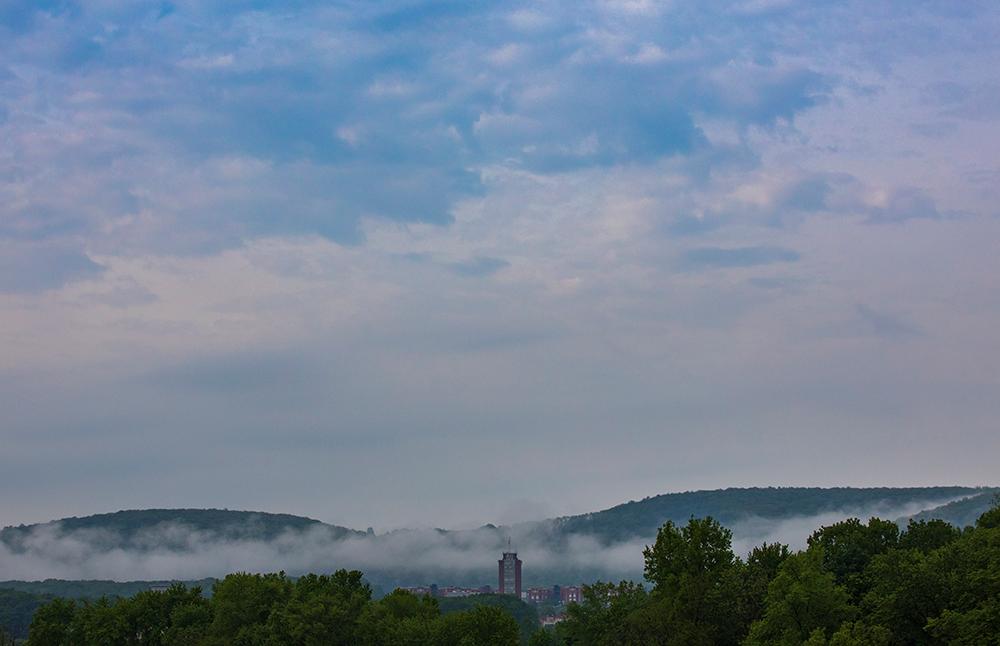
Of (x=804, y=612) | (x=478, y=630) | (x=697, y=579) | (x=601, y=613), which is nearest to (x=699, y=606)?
(x=697, y=579)

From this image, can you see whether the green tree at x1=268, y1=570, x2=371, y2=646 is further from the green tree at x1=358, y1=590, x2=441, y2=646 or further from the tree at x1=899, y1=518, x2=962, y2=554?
the tree at x1=899, y1=518, x2=962, y2=554

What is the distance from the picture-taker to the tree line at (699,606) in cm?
7900

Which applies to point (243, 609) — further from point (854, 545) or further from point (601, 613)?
point (854, 545)

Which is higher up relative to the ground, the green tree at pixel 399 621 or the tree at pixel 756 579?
the tree at pixel 756 579

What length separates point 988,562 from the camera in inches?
3110

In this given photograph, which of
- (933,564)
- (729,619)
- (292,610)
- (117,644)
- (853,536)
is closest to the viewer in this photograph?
→ (933,564)

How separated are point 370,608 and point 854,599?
172ft

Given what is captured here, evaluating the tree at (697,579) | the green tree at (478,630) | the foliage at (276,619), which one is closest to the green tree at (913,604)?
the tree at (697,579)

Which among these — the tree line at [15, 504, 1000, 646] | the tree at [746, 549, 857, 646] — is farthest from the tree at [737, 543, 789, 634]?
the tree at [746, 549, 857, 646]

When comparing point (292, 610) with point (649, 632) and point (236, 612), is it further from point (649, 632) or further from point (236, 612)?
point (649, 632)

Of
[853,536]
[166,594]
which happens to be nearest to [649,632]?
[853,536]

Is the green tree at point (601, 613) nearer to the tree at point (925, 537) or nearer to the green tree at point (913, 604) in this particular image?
the tree at point (925, 537)

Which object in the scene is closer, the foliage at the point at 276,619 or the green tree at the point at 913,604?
the green tree at the point at 913,604

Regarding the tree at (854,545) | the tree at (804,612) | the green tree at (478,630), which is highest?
the tree at (854,545)
